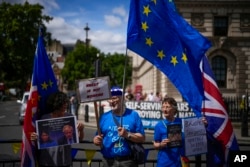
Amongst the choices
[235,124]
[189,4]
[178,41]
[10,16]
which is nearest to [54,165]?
[178,41]

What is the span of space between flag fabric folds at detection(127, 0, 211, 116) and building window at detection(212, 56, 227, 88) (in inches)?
1095

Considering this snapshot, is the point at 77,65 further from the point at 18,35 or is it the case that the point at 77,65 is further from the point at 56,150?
the point at 56,150

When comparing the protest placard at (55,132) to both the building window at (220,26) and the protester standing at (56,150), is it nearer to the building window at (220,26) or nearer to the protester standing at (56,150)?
the protester standing at (56,150)

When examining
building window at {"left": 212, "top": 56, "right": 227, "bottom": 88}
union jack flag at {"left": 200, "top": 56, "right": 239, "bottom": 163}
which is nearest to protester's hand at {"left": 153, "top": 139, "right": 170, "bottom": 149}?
union jack flag at {"left": 200, "top": 56, "right": 239, "bottom": 163}

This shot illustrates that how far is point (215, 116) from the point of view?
563cm

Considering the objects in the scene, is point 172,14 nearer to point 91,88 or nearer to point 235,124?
point 91,88

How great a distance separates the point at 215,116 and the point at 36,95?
253 centimetres

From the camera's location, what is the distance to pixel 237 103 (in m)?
23.6

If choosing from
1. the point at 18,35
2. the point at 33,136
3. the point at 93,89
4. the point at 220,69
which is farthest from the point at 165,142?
the point at 18,35

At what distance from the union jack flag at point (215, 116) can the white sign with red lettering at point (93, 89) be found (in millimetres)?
1614

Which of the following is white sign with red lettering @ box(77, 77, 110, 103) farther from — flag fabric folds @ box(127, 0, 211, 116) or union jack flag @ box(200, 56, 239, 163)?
union jack flag @ box(200, 56, 239, 163)

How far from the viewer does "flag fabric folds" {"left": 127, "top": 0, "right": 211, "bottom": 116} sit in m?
5.52

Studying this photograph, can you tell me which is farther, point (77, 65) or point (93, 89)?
point (77, 65)

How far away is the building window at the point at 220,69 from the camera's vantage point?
108 ft
